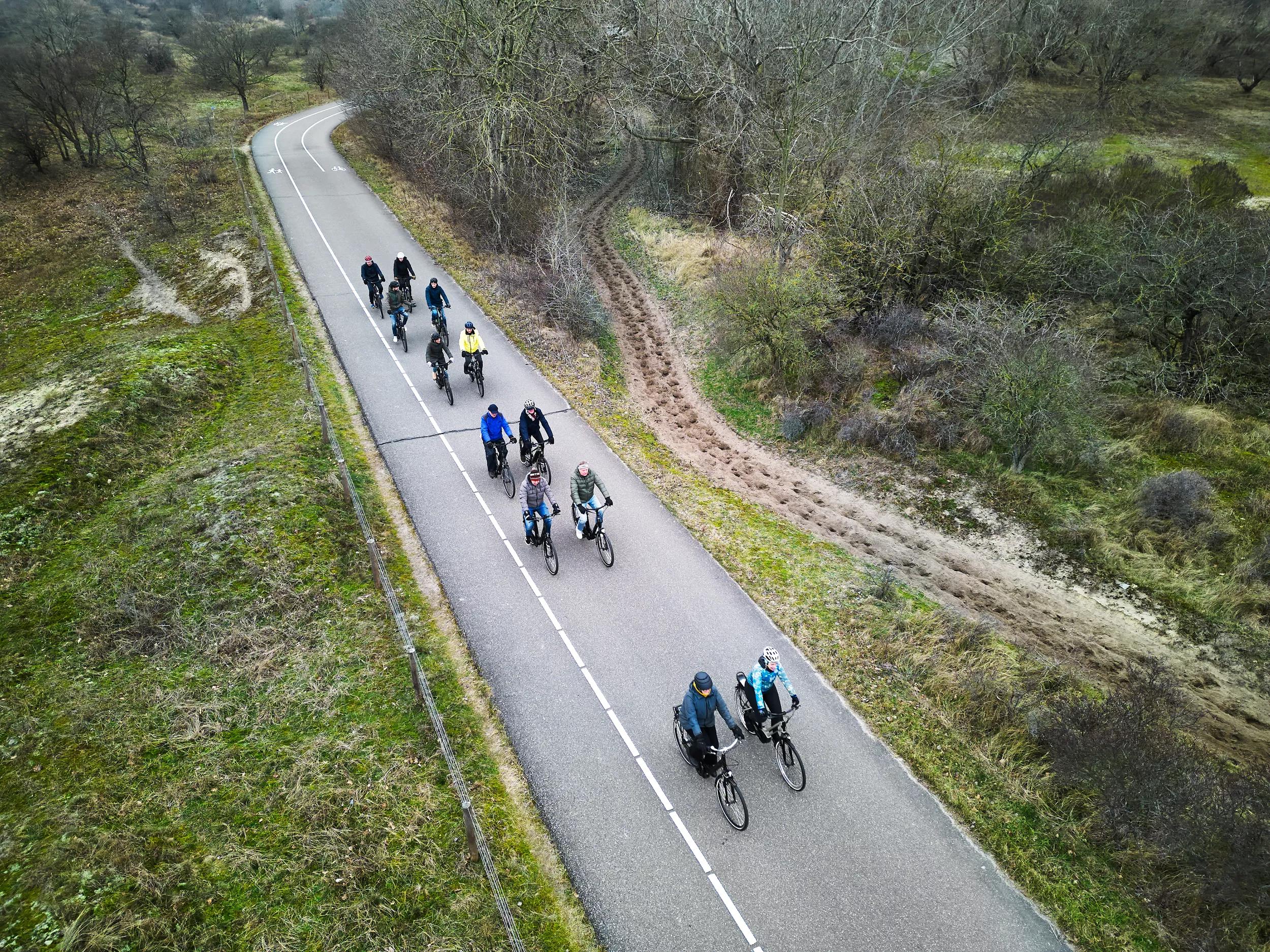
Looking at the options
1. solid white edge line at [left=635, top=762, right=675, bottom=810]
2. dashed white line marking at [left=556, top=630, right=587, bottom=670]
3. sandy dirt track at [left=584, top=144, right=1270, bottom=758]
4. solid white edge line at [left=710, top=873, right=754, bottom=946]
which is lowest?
sandy dirt track at [left=584, top=144, right=1270, bottom=758]

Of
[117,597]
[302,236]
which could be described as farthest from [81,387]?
[302,236]

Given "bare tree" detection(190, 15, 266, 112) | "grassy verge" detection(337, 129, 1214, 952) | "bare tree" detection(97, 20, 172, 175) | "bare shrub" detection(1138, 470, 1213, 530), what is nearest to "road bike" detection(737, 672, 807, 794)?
"grassy verge" detection(337, 129, 1214, 952)

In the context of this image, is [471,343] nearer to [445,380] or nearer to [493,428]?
[445,380]

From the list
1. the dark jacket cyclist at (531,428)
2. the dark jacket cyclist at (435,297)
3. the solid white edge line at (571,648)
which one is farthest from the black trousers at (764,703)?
the dark jacket cyclist at (435,297)

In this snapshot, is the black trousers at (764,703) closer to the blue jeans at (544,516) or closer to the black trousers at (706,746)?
the black trousers at (706,746)

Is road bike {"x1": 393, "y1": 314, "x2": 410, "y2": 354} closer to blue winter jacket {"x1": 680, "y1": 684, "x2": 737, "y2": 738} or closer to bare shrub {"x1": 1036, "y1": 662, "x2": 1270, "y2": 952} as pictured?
blue winter jacket {"x1": 680, "y1": 684, "x2": 737, "y2": 738}

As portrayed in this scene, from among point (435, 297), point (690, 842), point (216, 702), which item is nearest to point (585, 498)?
point (690, 842)
